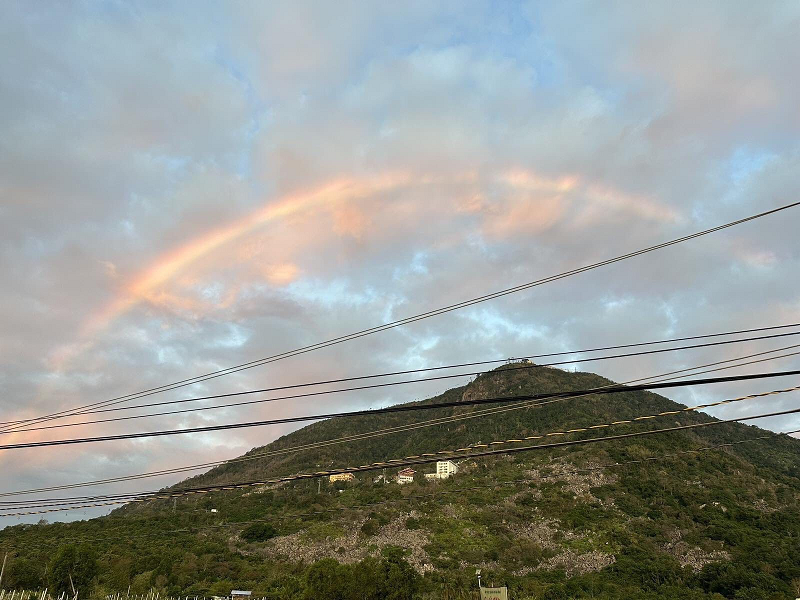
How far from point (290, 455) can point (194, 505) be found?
51.8 m

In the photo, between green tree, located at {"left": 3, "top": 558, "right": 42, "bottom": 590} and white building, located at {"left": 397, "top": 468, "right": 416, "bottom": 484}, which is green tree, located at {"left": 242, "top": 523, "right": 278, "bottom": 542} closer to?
green tree, located at {"left": 3, "top": 558, "right": 42, "bottom": 590}

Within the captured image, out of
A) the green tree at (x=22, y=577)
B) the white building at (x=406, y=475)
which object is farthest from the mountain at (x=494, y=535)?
the white building at (x=406, y=475)

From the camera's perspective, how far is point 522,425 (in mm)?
153875

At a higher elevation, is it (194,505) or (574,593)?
(194,505)

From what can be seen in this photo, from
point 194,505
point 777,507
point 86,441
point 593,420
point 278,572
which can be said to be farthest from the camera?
point 593,420

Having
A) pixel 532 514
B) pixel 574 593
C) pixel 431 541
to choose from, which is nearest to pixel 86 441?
pixel 574 593

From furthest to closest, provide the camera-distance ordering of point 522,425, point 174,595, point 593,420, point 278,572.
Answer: point 522,425 → point 593,420 → point 278,572 → point 174,595

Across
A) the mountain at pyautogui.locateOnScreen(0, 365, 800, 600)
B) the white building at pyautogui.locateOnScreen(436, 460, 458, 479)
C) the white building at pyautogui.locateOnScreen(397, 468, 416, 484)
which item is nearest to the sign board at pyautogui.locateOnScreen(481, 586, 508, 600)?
the mountain at pyautogui.locateOnScreen(0, 365, 800, 600)

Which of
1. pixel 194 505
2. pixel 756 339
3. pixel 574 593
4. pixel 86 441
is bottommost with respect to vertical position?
pixel 574 593

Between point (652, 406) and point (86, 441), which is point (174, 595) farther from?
point (652, 406)

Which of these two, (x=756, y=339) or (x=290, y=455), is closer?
(x=756, y=339)

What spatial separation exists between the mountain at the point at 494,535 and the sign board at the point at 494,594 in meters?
6.60

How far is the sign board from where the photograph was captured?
47456 millimetres

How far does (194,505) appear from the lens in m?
117
